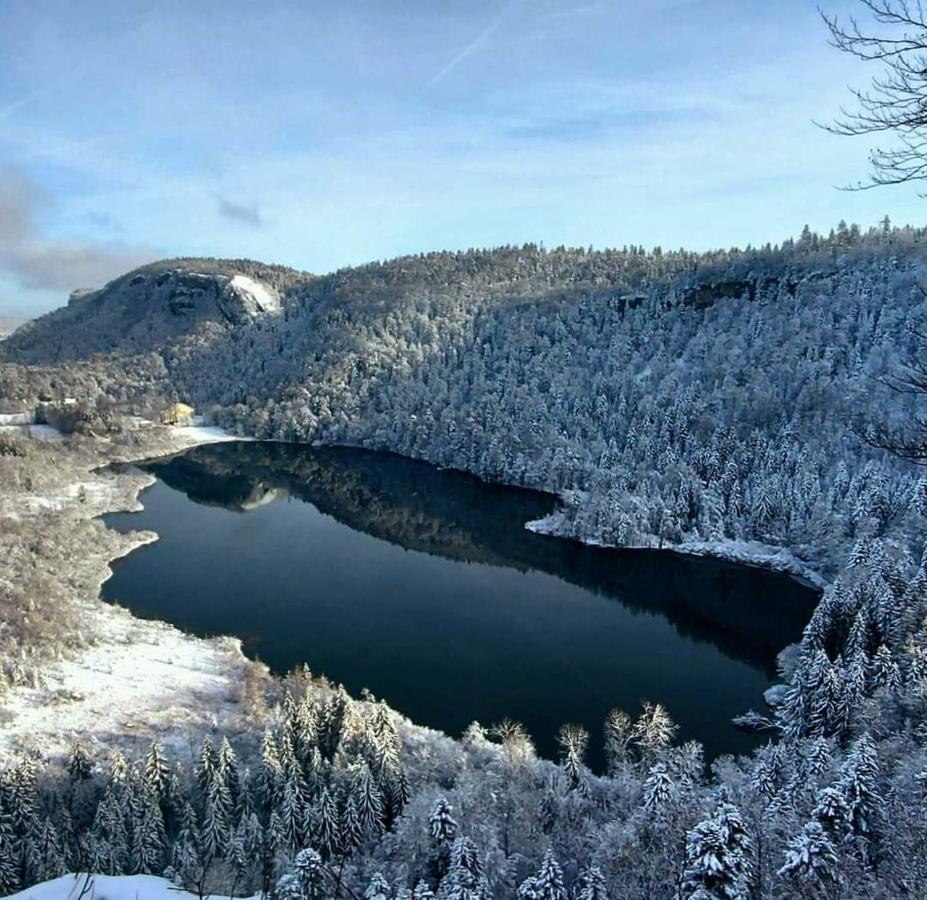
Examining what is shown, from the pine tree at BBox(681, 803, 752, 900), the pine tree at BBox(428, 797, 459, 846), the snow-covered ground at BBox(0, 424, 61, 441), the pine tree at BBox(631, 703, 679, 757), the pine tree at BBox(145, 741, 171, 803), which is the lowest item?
the pine tree at BBox(631, 703, 679, 757)

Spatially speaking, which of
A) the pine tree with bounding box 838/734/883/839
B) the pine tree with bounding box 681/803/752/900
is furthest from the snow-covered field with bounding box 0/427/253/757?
the pine tree with bounding box 838/734/883/839

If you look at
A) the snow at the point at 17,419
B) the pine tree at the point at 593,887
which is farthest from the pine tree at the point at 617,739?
the snow at the point at 17,419

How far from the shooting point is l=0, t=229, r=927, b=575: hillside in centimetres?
6956

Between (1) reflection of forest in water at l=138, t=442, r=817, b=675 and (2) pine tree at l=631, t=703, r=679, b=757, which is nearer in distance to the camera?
(2) pine tree at l=631, t=703, r=679, b=757

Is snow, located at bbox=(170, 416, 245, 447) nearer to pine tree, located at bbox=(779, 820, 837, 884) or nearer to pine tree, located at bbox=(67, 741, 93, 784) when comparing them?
pine tree, located at bbox=(67, 741, 93, 784)

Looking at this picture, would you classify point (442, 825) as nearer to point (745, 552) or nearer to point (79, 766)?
point (79, 766)

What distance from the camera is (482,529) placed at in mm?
74500

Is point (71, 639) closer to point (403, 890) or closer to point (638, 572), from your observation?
point (403, 890)

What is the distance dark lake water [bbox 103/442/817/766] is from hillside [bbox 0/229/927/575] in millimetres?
8692

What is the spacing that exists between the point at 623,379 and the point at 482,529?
4752 cm

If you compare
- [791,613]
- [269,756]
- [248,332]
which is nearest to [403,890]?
[269,756]

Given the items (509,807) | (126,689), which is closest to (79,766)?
(126,689)

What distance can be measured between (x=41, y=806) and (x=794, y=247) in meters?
150

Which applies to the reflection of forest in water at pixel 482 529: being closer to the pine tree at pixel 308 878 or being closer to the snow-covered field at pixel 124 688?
the snow-covered field at pixel 124 688
